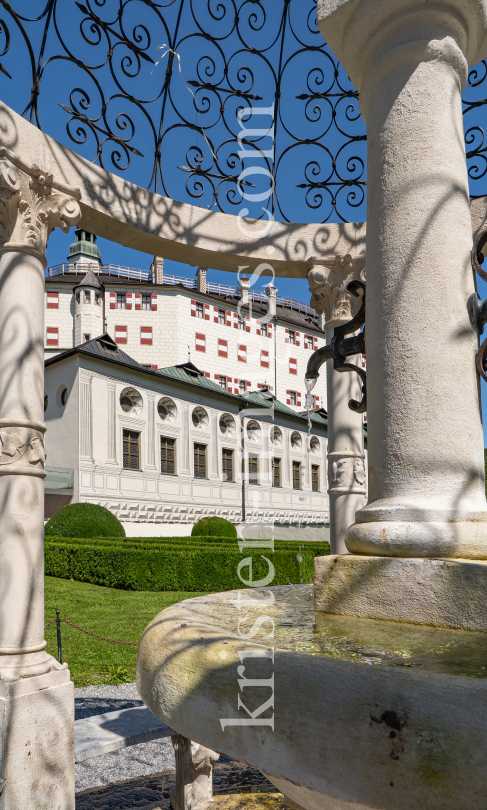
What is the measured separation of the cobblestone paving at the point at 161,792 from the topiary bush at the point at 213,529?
1869 centimetres

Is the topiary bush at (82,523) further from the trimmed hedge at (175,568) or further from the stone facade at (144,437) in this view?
the stone facade at (144,437)

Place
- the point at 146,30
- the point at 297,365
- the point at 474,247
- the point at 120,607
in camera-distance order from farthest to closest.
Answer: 1. the point at 297,365
2. the point at 120,607
3. the point at 146,30
4. the point at 474,247

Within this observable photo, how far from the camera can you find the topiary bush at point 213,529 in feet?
76.7

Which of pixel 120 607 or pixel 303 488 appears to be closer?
pixel 120 607

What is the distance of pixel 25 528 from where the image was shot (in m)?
3.82

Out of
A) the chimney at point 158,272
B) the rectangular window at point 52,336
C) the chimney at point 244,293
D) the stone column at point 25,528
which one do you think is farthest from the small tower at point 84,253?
the chimney at point 244,293

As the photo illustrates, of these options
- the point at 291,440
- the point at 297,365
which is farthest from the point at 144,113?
the point at 297,365

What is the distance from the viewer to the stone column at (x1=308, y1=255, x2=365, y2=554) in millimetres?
5230

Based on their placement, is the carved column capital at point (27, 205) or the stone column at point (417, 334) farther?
the carved column capital at point (27, 205)

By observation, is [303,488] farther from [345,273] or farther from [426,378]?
[426,378]

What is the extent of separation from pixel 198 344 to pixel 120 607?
2791 centimetres

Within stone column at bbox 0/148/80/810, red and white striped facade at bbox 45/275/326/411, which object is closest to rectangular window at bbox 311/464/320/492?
red and white striped facade at bbox 45/275/326/411

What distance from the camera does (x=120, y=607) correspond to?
12484 millimetres

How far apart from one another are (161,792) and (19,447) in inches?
103
